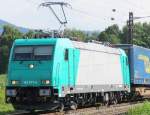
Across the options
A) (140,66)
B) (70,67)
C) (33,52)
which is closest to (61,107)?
(70,67)

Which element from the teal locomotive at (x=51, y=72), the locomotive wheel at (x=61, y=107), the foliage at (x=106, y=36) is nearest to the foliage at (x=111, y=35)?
the foliage at (x=106, y=36)

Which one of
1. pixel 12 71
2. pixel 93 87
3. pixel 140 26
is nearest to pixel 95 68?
pixel 93 87

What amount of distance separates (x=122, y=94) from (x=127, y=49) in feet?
10.9

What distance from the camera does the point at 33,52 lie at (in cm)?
2286

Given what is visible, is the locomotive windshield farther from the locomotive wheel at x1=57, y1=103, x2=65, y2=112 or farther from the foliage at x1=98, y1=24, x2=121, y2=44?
the foliage at x1=98, y1=24, x2=121, y2=44

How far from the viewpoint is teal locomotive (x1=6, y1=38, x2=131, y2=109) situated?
72.5ft

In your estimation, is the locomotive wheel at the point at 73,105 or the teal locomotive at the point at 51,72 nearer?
the teal locomotive at the point at 51,72

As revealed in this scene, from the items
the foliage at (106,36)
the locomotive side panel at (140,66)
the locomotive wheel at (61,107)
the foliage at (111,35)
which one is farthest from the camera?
the foliage at (111,35)

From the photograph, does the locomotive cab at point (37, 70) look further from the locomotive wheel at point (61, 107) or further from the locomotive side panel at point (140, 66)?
the locomotive side panel at point (140, 66)

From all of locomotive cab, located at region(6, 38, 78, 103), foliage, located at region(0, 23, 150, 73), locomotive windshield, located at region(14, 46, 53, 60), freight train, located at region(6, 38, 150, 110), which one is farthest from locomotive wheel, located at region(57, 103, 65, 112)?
foliage, located at region(0, 23, 150, 73)

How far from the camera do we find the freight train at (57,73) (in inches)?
872

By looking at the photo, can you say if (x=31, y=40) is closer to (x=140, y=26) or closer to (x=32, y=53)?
(x=32, y=53)

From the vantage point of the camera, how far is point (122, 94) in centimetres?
3094

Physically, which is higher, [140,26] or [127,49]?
[140,26]
